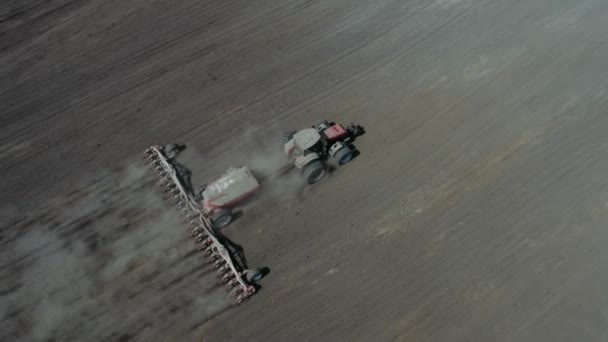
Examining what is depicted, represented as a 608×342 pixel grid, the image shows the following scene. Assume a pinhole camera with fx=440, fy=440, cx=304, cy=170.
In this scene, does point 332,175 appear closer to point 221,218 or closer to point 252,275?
point 221,218

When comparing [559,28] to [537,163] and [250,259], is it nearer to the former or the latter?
[537,163]

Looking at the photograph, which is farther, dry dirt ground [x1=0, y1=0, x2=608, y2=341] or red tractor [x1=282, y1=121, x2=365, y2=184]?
red tractor [x1=282, y1=121, x2=365, y2=184]

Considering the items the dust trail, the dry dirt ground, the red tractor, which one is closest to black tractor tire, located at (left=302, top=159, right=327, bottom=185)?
the red tractor

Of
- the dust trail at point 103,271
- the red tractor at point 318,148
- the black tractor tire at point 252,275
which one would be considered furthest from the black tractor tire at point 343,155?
the dust trail at point 103,271

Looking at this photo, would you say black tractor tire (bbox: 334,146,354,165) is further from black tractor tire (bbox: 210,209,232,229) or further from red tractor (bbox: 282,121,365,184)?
black tractor tire (bbox: 210,209,232,229)

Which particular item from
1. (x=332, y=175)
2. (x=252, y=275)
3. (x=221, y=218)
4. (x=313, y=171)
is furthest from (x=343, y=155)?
(x=252, y=275)

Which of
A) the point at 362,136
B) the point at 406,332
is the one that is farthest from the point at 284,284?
the point at 362,136

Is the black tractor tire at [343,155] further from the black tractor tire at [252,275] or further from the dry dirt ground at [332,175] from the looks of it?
the black tractor tire at [252,275]
